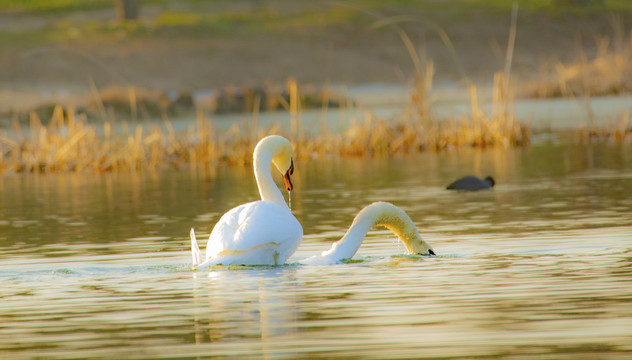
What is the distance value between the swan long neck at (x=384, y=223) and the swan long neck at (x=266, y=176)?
32.8 inches

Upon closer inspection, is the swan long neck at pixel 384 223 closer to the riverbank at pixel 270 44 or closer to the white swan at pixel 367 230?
the white swan at pixel 367 230

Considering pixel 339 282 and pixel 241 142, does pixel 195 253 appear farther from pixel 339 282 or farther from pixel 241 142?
pixel 241 142

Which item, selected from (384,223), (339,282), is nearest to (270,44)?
(384,223)

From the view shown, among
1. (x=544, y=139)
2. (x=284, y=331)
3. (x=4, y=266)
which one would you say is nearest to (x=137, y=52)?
(x=544, y=139)

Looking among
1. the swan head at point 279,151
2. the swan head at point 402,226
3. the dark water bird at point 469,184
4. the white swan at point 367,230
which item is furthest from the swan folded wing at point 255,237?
the dark water bird at point 469,184

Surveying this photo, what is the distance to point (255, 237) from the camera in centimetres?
947

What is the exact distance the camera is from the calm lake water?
670cm

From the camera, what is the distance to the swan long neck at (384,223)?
9867 millimetres

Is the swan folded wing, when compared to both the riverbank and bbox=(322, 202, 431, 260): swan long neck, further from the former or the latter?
the riverbank

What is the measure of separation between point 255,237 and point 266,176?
4.82 ft

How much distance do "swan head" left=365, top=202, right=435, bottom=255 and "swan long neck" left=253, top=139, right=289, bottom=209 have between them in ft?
2.77

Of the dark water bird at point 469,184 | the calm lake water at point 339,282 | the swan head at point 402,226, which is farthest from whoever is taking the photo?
the dark water bird at point 469,184

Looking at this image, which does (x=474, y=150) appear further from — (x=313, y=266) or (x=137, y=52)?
(x=137, y=52)

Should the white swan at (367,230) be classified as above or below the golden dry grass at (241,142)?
below
